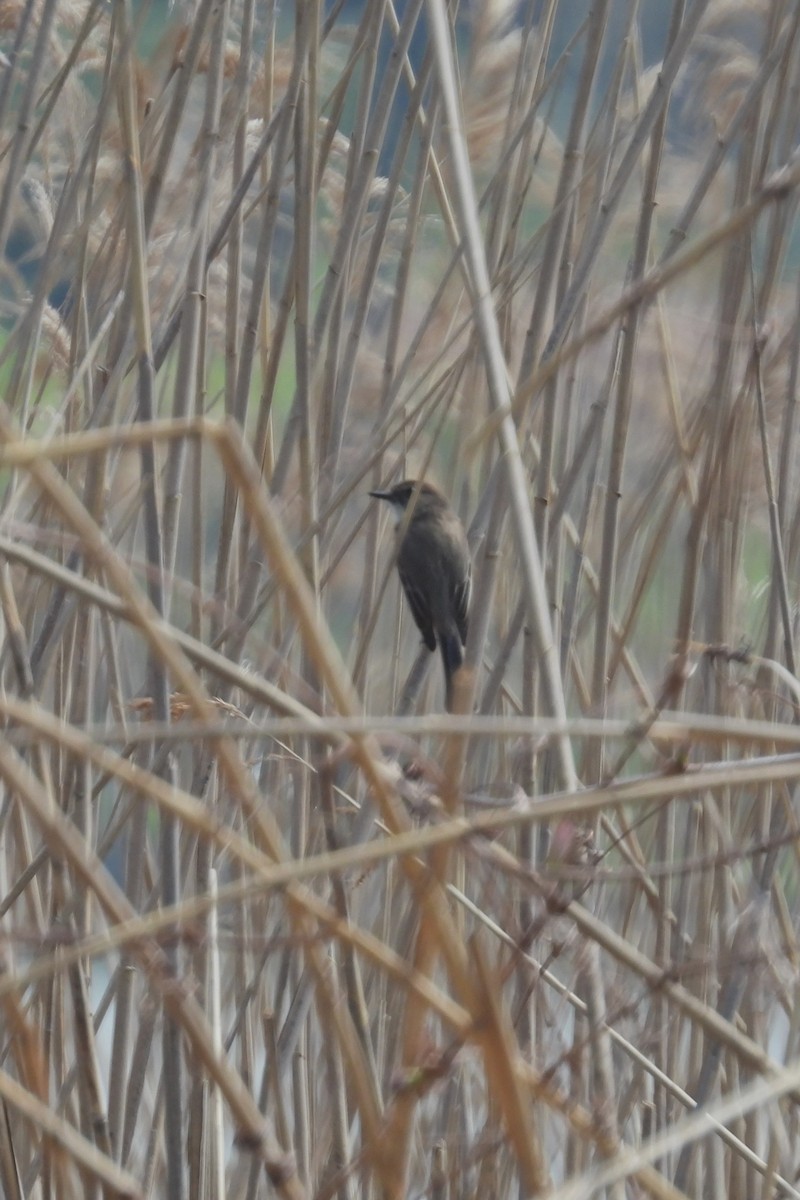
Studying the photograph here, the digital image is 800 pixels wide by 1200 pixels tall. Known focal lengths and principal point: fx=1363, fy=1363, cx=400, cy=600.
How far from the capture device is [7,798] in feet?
6.91

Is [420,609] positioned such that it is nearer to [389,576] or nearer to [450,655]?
[450,655]

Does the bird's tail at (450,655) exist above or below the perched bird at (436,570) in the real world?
below

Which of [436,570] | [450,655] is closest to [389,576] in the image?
[450,655]

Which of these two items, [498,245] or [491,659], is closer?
[498,245]

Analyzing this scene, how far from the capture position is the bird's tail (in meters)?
2.79

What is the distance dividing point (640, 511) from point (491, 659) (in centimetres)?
57

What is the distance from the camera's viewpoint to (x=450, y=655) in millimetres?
3057

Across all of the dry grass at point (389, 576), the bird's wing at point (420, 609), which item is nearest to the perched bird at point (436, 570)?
the bird's wing at point (420, 609)

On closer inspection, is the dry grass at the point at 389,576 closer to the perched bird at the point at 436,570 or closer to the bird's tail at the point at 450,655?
the bird's tail at the point at 450,655

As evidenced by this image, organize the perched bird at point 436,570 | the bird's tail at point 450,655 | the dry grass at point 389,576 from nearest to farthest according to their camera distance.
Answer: the dry grass at point 389,576
the bird's tail at point 450,655
the perched bird at point 436,570

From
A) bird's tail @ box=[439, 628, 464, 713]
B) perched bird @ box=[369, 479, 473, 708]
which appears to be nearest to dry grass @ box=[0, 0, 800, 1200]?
bird's tail @ box=[439, 628, 464, 713]

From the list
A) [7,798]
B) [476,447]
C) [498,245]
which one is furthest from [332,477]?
[476,447]

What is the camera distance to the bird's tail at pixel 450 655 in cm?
279

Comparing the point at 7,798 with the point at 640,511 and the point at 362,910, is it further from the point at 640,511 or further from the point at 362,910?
the point at 640,511
